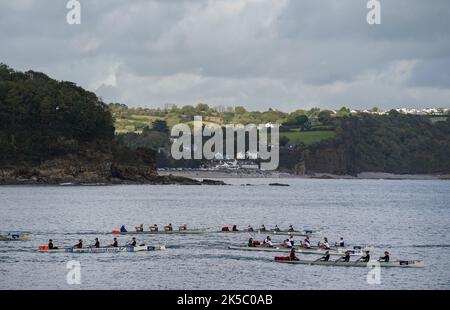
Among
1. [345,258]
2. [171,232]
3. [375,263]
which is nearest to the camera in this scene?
[375,263]

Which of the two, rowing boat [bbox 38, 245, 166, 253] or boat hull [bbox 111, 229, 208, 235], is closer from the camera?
rowing boat [bbox 38, 245, 166, 253]

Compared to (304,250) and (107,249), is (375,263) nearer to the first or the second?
(304,250)

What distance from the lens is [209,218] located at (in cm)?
14362

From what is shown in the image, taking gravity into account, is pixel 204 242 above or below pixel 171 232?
below

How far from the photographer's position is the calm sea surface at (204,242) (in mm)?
74812

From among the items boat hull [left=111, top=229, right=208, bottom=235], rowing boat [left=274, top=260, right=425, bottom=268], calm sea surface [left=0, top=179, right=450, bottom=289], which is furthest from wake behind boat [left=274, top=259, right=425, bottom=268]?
boat hull [left=111, top=229, right=208, bottom=235]

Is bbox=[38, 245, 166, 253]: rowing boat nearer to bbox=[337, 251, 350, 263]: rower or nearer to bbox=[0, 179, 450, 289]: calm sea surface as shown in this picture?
bbox=[0, 179, 450, 289]: calm sea surface

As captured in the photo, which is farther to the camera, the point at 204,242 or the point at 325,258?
the point at 204,242

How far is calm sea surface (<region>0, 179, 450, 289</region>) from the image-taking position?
74.8 meters

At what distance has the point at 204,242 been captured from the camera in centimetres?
10275

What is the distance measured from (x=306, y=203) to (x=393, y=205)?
19.9 meters

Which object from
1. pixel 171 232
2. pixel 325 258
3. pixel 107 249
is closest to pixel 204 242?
pixel 171 232
